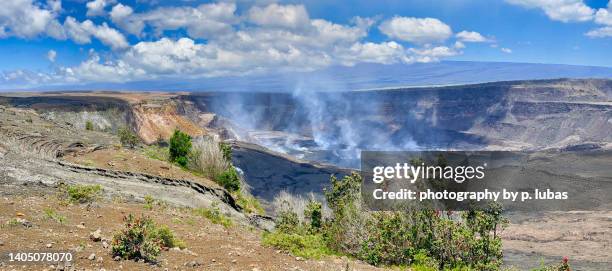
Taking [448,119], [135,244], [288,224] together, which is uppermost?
[135,244]

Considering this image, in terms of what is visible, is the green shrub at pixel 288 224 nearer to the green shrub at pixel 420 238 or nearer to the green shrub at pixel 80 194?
the green shrub at pixel 420 238

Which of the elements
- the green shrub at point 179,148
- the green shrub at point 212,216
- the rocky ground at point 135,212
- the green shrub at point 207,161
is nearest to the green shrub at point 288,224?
the rocky ground at point 135,212

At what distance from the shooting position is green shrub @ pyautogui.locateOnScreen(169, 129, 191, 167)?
85.1ft

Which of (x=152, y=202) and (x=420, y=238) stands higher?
(x=152, y=202)

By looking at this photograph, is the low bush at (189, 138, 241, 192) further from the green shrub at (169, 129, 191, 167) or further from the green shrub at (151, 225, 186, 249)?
the green shrub at (151, 225, 186, 249)

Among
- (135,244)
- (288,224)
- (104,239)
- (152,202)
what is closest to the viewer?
(135,244)

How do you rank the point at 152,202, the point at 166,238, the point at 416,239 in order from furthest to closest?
1. the point at 152,202
2. the point at 416,239
3. the point at 166,238

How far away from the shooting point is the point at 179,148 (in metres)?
26.2

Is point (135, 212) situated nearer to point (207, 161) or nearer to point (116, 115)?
point (207, 161)

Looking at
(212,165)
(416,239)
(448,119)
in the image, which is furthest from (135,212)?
(448,119)

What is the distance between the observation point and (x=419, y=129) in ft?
582

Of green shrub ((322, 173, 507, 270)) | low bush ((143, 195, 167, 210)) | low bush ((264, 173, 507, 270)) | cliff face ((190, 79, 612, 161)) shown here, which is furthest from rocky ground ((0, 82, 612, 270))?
cliff face ((190, 79, 612, 161))

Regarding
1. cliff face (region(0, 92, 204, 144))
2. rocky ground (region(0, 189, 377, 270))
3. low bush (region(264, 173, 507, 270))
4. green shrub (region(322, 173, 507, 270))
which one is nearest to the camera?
rocky ground (region(0, 189, 377, 270))

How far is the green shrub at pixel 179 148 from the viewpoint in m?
26.0
